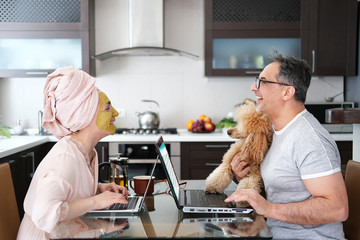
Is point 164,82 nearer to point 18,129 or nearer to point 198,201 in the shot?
point 18,129

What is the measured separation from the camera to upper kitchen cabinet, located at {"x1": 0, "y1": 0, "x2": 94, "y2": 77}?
371 cm

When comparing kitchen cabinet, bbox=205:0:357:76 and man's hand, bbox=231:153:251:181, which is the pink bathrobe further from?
kitchen cabinet, bbox=205:0:357:76

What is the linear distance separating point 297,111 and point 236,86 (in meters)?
2.55

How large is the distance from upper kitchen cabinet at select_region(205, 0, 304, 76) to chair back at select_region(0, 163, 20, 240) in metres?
2.54

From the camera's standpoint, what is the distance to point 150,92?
4195 millimetres

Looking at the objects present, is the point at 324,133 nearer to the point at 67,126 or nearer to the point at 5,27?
the point at 67,126

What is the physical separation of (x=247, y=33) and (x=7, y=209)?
2858 millimetres

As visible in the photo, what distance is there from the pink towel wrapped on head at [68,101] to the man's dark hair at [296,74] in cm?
81

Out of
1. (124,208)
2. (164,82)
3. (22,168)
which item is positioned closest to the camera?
(124,208)

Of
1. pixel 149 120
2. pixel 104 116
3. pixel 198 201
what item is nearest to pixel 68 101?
pixel 104 116

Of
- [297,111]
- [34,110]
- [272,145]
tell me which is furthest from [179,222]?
[34,110]

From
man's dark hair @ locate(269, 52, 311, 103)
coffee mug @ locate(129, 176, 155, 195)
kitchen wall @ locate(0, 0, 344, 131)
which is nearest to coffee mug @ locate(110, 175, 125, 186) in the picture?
coffee mug @ locate(129, 176, 155, 195)

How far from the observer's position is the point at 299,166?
1.50 metres

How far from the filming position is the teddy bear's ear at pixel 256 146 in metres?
1.70
